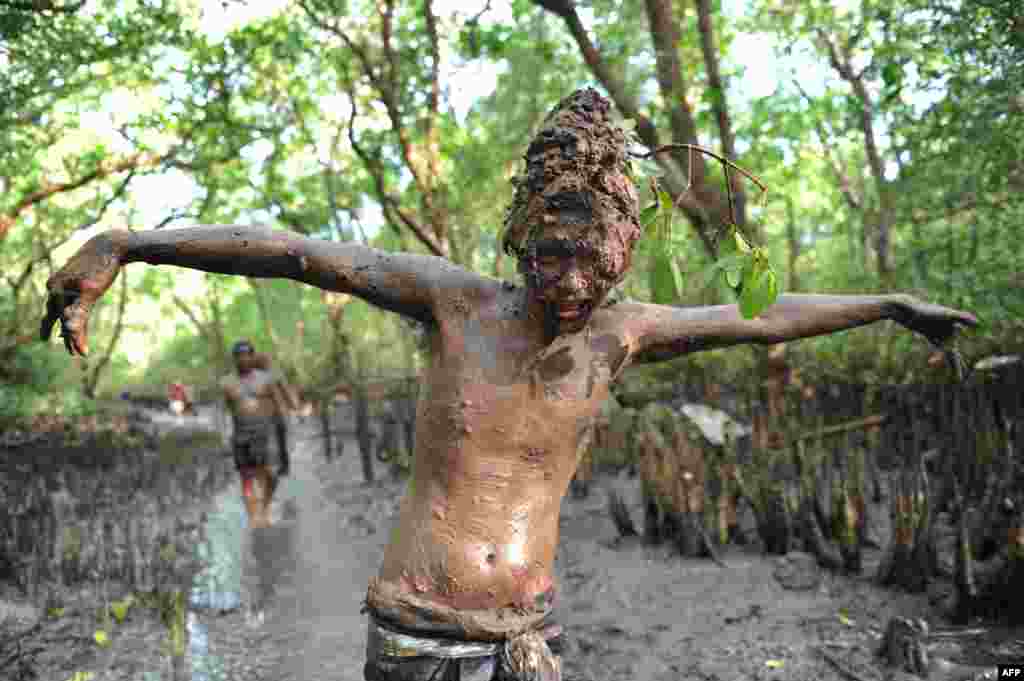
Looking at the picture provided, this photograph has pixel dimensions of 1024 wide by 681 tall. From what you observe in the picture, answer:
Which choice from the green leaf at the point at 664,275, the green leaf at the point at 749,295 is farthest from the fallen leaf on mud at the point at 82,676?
the green leaf at the point at 749,295

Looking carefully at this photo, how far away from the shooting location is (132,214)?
1777 cm

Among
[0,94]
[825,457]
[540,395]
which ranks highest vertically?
[0,94]

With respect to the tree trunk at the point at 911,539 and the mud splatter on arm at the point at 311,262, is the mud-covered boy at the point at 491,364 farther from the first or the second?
the tree trunk at the point at 911,539

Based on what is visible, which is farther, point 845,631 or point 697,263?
point 697,263

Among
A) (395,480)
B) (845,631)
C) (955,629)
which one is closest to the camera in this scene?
(955,629)

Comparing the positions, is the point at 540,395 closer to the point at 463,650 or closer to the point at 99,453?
the point at 463,650

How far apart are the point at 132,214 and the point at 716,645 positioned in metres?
17.2

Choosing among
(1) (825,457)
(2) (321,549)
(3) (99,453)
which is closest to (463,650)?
(1) (825,457)

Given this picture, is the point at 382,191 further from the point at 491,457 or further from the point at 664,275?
the point at 491,457

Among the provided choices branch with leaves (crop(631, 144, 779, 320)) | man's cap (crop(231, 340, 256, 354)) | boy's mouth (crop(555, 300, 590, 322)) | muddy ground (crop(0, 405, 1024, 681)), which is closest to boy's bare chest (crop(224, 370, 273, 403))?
man's cap (crop(231, 340, 256, 354))

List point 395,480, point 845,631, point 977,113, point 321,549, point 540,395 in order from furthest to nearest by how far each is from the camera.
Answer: point 395,480, point 321,549, point 977,113, point 845,631, point 540,395

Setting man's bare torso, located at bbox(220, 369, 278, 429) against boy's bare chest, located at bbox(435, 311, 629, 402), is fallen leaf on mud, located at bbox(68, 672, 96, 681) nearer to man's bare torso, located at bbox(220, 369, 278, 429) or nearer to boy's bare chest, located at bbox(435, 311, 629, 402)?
boy's bare chest, located at bbox(435, 311, 629, 402)

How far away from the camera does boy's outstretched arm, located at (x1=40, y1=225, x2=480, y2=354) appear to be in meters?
1.78

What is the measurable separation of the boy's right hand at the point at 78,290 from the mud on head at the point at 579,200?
3.18ft
